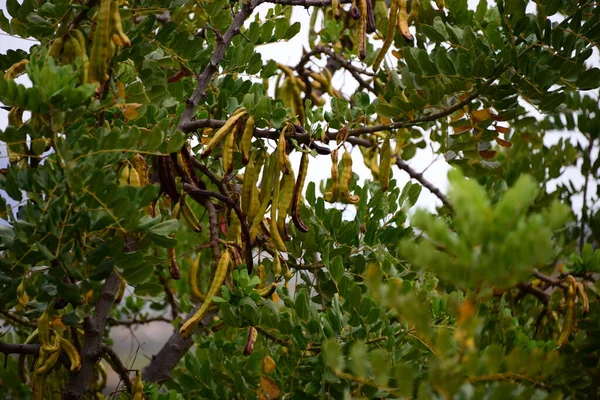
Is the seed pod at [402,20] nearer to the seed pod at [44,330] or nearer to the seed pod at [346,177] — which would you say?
the seed pod at [346,177]

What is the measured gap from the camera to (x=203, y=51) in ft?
5.35

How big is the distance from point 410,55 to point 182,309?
1.43 meters

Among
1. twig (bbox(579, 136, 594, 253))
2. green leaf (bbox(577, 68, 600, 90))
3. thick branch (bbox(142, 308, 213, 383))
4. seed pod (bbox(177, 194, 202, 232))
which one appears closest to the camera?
seed pod (bbox(177, 194, 202, 232))

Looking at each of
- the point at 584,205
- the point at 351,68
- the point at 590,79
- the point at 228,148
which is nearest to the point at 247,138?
the point at 228,148

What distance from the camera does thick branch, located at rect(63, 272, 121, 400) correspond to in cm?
141

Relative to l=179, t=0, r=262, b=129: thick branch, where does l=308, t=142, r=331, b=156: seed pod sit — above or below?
below

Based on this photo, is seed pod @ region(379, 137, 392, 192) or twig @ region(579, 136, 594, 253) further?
twig @ region(579, 136, 594, 253)

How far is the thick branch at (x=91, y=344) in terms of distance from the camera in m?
1.41

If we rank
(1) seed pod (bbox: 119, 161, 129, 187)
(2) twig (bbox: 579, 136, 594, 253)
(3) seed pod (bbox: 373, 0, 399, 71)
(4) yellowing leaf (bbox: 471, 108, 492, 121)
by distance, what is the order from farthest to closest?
(2) twig (bbox: 579, 136, 594, 253), (4) yellowing leaf (bbox: 471, 108, 492, 121), (3) seed pod (bbox: 373, 0, 399, 71), (1) seed pod (bbox: 119, 161, 129, 187)

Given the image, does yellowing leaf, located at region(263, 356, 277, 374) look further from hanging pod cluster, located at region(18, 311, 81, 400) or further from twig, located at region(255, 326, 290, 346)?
hanging pod cluster, located at region(18, 311, 81, 400)

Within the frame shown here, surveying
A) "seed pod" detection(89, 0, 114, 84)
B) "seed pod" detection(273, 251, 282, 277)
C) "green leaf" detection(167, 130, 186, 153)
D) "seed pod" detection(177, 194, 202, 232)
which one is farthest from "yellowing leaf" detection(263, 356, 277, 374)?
"seed pod" detection(89, 0, 114, 84)

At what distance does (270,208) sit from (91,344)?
46 cm

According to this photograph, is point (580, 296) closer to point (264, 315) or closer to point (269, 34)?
point (264, 315)

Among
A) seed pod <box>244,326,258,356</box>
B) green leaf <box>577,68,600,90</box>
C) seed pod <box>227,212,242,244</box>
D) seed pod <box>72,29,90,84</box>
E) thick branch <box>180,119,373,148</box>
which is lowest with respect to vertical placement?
seed pod <box>244,326,258,356</box>
